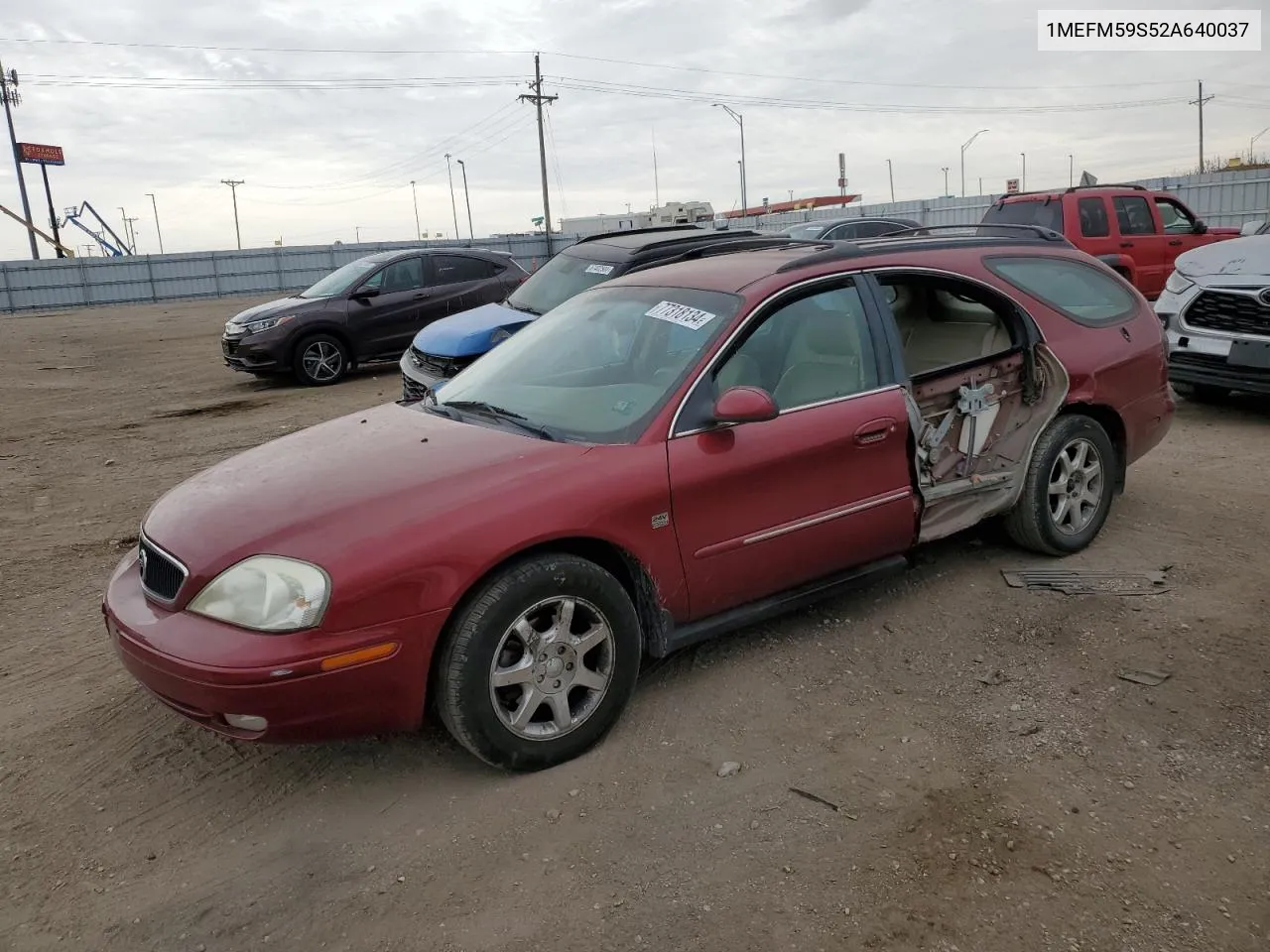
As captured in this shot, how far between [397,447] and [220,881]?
1.51 metres

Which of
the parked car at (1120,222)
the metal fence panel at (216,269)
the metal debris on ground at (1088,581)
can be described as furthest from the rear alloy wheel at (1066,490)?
the metal fence panel at (216,269)

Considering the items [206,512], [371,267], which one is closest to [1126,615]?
[206,512]

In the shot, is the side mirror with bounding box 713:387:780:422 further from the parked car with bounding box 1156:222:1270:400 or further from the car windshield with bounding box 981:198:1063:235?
the car windshield with bounding box 981:198:1063:235

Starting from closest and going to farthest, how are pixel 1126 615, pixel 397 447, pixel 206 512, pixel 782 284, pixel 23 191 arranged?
pixel 206 512, pixel 397 447, pixel 782 284, pixel 1126 615, pixel 23 191

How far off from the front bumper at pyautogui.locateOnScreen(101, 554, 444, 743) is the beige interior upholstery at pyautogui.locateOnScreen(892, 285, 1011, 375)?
2.89 m

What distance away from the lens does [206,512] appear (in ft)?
10.6

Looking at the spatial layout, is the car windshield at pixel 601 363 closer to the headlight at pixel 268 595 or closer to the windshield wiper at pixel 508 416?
the windshield wiper at pixel 508 416

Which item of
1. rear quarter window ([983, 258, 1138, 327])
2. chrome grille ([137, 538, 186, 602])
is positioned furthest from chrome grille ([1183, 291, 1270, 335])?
chrome grille ([137, 538, 186, 602])

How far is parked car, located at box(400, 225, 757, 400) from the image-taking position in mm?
8047

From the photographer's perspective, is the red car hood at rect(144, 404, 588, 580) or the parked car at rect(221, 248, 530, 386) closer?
the red car hood at rect(144, 404, 588, 580)

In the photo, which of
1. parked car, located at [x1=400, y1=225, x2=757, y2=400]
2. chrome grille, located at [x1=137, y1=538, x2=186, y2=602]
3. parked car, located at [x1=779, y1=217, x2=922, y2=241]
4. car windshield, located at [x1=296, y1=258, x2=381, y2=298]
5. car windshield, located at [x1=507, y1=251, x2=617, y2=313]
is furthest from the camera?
parked car, located at [x1=779, y1=217, x2=922, y2=241]

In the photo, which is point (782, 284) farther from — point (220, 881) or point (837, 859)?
point (220, 881)

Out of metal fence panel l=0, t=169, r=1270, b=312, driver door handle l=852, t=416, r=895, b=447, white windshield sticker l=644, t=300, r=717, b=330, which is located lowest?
driver door handle l=852, t=416, r=895, b=447

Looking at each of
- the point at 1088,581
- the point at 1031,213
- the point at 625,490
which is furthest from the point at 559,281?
the point at 1031,213
